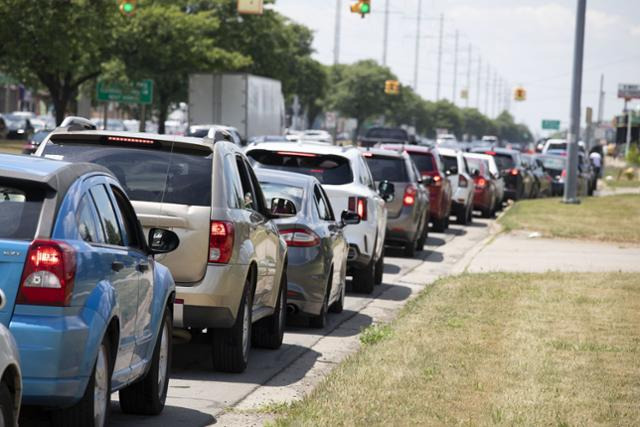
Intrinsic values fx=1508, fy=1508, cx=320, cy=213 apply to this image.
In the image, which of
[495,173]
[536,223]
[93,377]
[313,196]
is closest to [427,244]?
[536,223]

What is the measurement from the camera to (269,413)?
9945 millimetres

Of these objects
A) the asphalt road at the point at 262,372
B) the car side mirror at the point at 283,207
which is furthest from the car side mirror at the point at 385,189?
the car side mirror at the point at 283,207

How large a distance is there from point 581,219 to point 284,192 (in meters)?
21.6

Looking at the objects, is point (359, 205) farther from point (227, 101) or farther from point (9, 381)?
point (227, 101)

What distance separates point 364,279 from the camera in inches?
767

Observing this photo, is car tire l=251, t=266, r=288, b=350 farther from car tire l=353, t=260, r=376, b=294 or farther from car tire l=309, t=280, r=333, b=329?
car tire l=353, t=260, r=376, b=294

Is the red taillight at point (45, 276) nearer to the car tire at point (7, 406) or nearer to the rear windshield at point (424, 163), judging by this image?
the car tire at point (7, 406)

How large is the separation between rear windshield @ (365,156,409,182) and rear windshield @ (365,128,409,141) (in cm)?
4612

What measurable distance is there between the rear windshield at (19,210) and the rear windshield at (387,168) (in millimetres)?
17446

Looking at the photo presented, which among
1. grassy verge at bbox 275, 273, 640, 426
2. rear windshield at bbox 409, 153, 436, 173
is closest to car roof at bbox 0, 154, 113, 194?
grassy verge at bbox 275, 273, 640, 426

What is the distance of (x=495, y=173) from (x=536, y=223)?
7.89 metres

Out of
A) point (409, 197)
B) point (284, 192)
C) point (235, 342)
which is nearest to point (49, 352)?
point (235, 342)

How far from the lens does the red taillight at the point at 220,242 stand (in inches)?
435

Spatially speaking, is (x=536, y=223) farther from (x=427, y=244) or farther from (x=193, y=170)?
(x=193, y=170)
